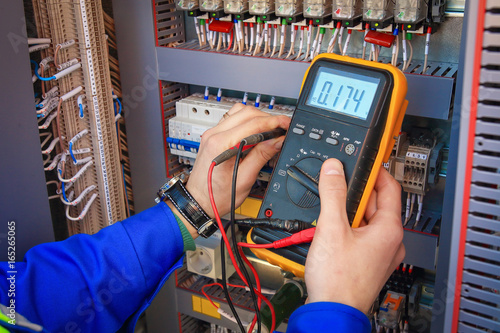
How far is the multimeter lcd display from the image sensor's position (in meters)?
0.90

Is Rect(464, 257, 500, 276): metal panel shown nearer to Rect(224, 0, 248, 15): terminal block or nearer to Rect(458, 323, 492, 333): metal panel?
Rect(458, 323, 492, 333): metal panel

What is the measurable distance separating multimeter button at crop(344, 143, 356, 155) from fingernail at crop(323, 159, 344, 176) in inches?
1.6

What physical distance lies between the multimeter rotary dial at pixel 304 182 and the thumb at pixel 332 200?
0.19 feet

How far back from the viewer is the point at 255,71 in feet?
3.90

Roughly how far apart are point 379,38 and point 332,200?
0.53 metres

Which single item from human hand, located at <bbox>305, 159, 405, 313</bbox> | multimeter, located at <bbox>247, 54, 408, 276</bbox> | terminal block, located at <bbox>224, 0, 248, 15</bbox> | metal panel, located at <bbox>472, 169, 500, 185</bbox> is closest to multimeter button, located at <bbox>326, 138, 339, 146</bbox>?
multimeter, located at <bbox>247, 54, 408, 276</bbox>

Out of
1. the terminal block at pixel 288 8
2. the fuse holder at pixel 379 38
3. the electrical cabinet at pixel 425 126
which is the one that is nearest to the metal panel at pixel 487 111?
the electrical cabinet at pixel 425 126

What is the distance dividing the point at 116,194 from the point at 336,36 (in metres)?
0.82

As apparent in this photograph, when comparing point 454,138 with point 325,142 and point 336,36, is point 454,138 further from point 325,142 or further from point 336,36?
point 336,36

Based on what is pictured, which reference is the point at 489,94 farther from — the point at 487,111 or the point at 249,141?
the point at 249,141

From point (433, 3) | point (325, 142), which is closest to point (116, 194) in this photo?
point (325, 142)

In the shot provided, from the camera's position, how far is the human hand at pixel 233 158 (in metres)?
0.99

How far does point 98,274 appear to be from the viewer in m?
0.95

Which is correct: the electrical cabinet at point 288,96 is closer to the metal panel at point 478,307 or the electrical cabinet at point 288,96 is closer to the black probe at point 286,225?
the metal panel at point 478,307
